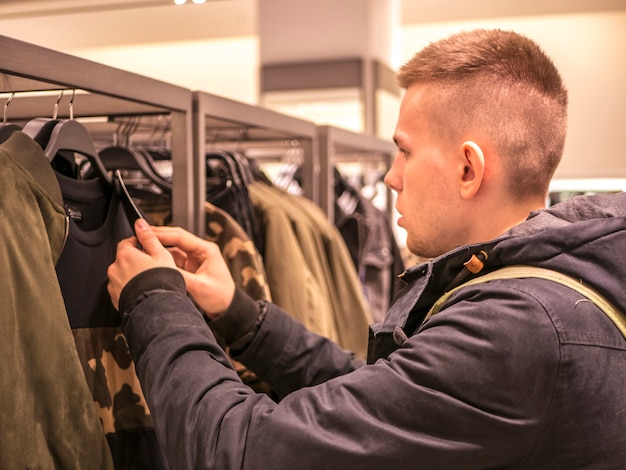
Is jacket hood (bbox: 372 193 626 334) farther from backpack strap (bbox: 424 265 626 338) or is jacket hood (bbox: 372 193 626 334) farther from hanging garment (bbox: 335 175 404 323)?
hanging garment (bbox: 335 175 404 323)

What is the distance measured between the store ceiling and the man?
14.5 ft

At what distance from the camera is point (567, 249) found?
1067 mm

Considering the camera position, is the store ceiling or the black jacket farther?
the store ceiling

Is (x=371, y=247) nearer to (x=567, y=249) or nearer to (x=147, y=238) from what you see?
(x=147, y=238)

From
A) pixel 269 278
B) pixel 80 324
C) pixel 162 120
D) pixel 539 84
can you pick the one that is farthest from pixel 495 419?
pixel 162 120

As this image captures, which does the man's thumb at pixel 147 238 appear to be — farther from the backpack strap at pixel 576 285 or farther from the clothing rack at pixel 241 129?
the backpack strap at pixel 576 285

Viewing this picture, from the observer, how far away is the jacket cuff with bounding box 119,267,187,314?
124 cm

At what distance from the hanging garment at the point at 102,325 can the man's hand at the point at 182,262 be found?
0.14ft

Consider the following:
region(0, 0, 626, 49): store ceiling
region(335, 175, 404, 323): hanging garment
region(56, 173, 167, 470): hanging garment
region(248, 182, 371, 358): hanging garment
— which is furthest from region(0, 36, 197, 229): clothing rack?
region(0, 0, 626, 49): store ceiling

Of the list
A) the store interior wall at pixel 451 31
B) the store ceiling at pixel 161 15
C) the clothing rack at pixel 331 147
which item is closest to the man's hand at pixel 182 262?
the clothing rack at pixel 331 147

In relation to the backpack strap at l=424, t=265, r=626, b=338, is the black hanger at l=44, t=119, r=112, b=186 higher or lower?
higher

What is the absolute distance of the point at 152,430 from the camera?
1.34 metres

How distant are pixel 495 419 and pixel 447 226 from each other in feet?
1.21

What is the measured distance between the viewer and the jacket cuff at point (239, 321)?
1.52 m
